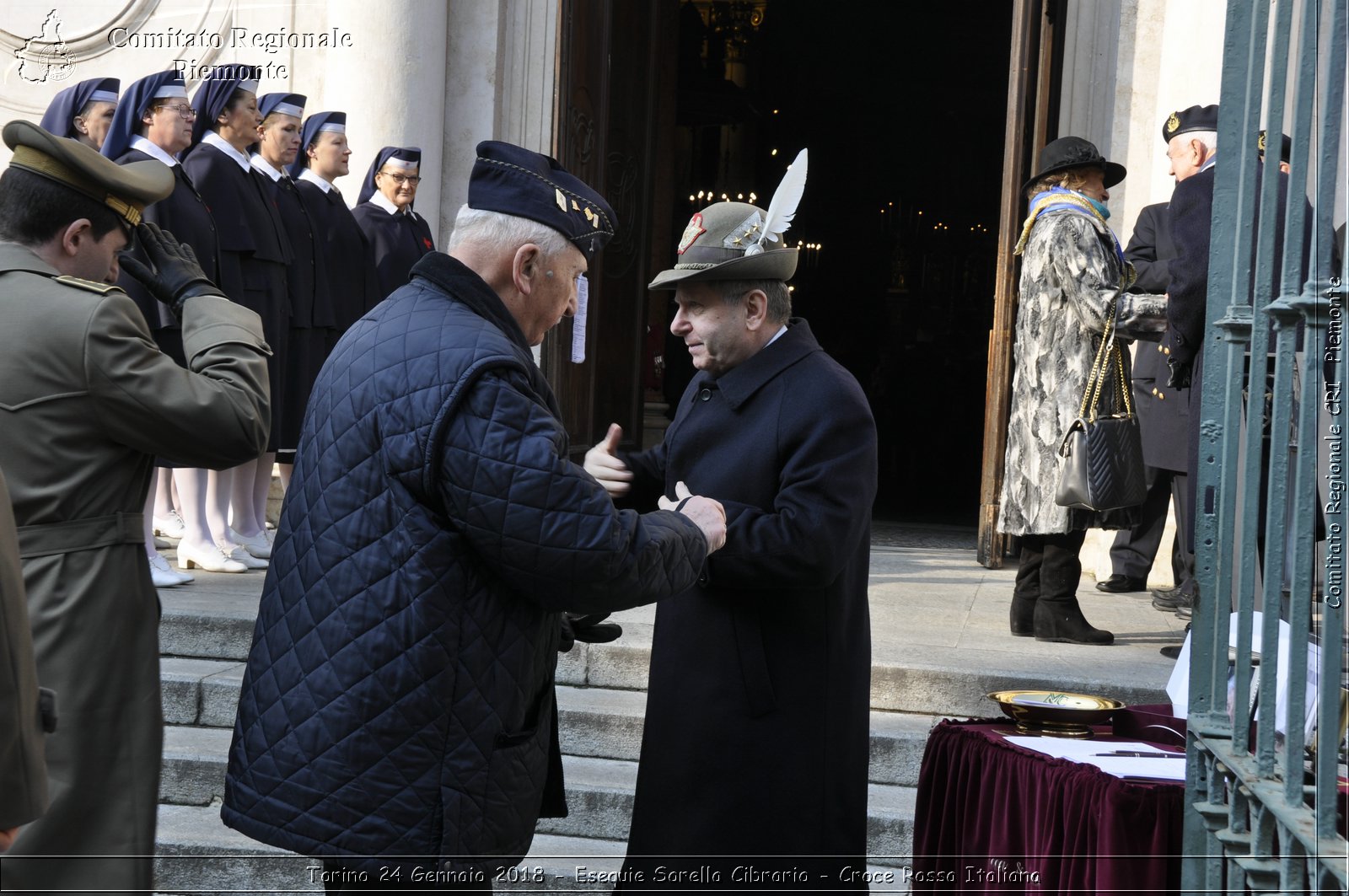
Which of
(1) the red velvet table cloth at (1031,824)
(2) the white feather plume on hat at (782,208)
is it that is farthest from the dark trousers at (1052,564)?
(1) the red velvet table cloth at (1031,824)

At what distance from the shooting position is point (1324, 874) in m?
1.64

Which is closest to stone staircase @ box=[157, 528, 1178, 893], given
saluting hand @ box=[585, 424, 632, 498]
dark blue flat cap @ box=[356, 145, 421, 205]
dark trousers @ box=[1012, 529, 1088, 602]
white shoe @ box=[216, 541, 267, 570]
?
dark trousers @ box=[1012, 529, 1088, 602]

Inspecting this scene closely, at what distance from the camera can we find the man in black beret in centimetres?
250

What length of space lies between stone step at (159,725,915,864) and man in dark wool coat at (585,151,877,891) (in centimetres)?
130

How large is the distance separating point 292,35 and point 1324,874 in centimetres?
741

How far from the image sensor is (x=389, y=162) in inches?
289

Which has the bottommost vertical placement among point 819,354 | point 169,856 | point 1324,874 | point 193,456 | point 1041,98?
point 169,856

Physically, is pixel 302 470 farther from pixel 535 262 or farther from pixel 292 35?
pixel 292 35

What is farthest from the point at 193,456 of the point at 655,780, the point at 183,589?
the point at 183,589

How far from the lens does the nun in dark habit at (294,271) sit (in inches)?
264

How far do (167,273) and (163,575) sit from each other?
3.15m

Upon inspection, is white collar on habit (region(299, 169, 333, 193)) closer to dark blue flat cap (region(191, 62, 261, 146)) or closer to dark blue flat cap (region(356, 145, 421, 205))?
dark blue flat cap (region(356, 145, 421, 205))

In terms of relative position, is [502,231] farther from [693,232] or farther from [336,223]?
[336,223]

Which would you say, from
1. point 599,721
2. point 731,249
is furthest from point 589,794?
point 731,249
